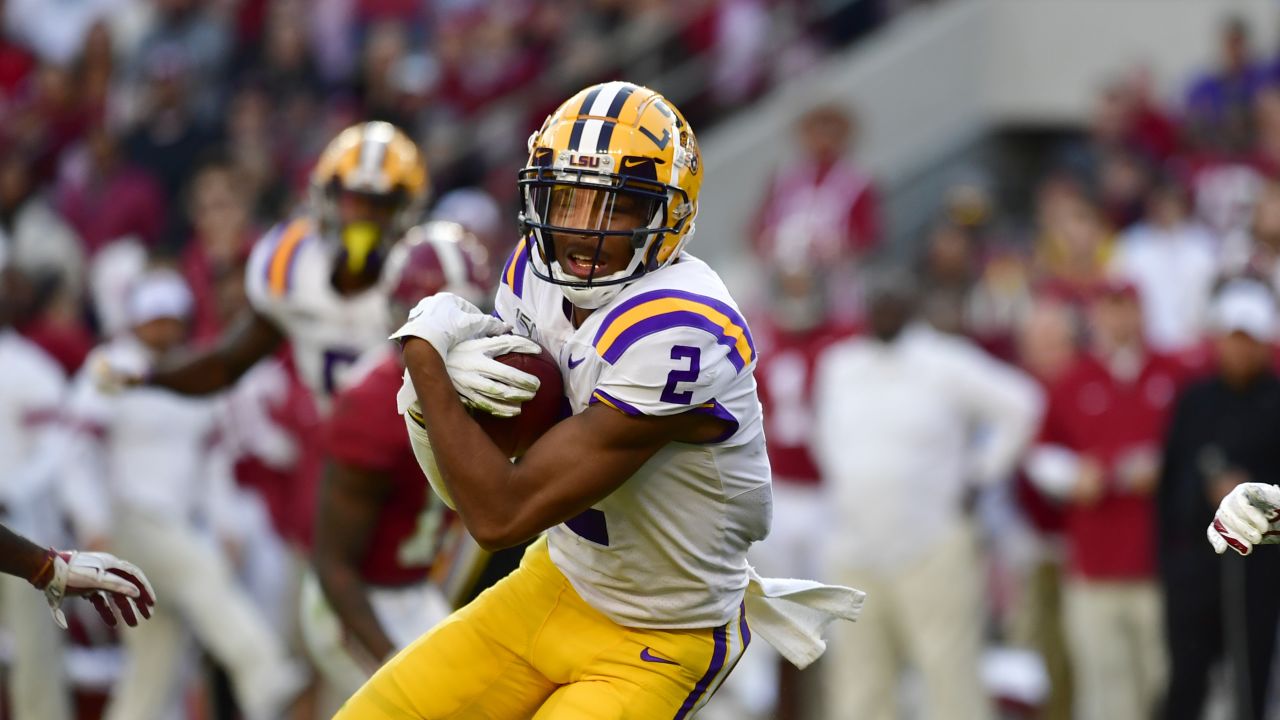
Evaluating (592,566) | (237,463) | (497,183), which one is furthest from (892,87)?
(592,566)

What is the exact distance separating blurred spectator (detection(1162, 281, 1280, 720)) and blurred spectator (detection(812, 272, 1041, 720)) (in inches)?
35.0

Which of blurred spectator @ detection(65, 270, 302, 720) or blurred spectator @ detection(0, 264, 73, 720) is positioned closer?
blurred spectator @ detection(0, 264, 73, 720)

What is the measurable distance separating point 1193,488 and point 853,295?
10.8 ft

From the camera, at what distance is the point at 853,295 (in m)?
10.1

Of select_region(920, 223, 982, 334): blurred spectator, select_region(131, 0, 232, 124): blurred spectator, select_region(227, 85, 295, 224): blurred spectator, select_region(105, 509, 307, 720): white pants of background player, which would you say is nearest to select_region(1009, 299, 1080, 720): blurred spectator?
select_region(920, 223, 982, 334): blurred spectator

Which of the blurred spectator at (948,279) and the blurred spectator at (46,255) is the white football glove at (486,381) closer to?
the blurred spectator at (948,279)

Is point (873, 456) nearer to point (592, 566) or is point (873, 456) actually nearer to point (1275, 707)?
point (1275, 707)

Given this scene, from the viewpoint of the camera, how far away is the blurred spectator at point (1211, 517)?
690 cm

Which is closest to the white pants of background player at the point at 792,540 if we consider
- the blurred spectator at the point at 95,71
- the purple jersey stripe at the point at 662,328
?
the purple jersey stripe at the point at 662,328

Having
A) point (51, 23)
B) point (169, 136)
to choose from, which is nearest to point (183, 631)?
point (169, 136)

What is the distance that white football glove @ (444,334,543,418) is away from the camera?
3.56 meters

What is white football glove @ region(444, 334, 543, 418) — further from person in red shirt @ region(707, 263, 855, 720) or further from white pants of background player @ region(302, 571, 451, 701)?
person in red shirt @ region(707, 263, 855, 720)

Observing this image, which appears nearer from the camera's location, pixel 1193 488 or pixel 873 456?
pixel 1193 488

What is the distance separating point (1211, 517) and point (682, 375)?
393cm
